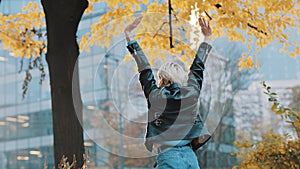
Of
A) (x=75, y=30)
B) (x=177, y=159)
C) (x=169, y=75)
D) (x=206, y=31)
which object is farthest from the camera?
(x=75, y=30)

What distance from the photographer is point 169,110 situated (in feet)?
7.89

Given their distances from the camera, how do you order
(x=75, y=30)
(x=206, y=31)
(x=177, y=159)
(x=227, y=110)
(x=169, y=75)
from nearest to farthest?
(x=177, y=159) → (x=169, y=75) → (x=206, y=31) → (x=75, y=30) → (x=227, y=110)

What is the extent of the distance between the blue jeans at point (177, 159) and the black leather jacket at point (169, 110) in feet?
0.19

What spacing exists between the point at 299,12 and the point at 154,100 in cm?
310

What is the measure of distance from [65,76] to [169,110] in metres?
1.77

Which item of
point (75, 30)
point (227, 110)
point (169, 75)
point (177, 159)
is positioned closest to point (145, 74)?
point (169, 75)

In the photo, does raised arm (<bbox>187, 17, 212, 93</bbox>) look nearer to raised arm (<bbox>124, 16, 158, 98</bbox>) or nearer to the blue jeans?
raised arm (<bbox>124, 16, 158, 98</bbox>)

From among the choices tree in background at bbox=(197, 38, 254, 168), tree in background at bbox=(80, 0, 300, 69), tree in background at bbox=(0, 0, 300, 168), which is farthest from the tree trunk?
tree in background at bbox=(197, 38, 254, 168)

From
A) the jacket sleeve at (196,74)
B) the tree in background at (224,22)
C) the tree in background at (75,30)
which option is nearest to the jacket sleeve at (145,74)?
the jacket sleeve at (196,74)

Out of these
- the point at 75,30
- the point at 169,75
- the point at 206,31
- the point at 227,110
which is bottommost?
the point at 227,110

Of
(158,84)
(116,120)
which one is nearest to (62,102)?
(158,84)

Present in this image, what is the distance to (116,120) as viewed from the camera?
10375mm

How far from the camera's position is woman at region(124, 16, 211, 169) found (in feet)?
7.81

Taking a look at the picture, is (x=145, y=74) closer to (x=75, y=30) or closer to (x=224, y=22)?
(x=75, y=30)
